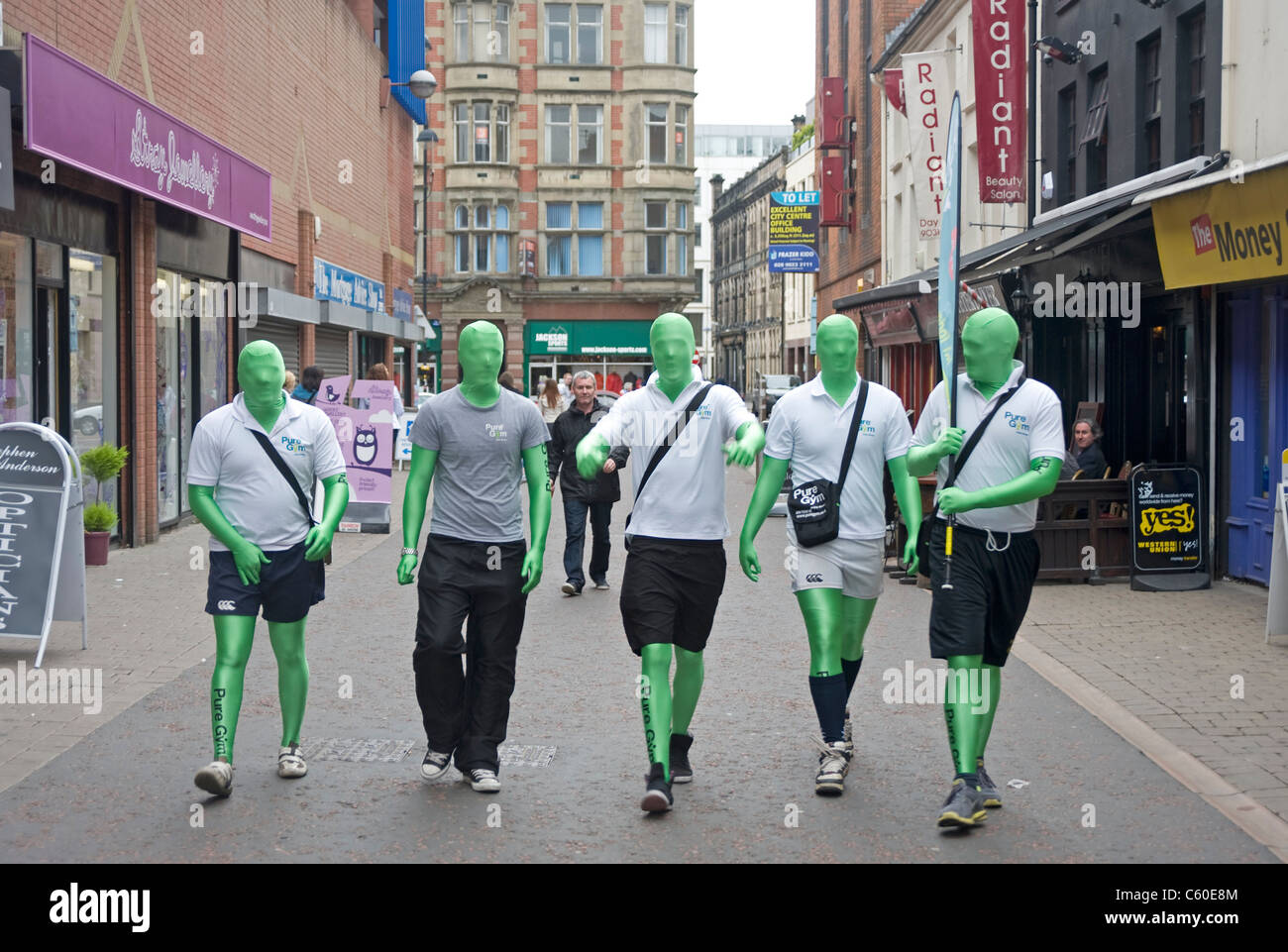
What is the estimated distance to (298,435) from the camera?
20.3ft

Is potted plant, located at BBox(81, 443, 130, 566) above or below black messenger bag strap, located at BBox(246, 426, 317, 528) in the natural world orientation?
below

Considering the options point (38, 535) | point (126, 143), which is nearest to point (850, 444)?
point (38, 535)

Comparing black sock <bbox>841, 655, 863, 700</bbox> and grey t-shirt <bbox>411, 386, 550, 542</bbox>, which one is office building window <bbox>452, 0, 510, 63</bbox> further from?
black sock <bbox>841, 655, 863, 700</bbox>

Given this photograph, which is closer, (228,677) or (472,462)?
(228,677)

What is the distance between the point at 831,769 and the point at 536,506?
1598 millimetres

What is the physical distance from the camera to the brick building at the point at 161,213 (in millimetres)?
12172

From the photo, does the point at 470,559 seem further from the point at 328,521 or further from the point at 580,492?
the point at 580,492

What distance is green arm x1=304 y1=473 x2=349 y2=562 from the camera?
19.8 ft

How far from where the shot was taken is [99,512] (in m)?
12.9

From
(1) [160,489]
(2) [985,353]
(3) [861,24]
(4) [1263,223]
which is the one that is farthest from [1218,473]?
(3) [861,24]

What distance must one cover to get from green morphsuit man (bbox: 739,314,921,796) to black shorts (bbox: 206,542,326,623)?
1.80m

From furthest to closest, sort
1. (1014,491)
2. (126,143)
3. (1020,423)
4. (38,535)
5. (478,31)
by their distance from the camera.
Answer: (478,31) → (126,143) → (38,535) → (1020,423) → (1014,491)

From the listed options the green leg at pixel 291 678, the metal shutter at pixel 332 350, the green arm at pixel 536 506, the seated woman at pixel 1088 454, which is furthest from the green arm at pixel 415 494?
the metal shutter at pixel 332 350

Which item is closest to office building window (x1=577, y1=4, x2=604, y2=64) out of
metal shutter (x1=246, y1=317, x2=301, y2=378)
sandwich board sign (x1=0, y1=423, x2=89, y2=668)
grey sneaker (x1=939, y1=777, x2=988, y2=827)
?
metal shutter (x1=246, y1=317, x2=301, y2=378)
